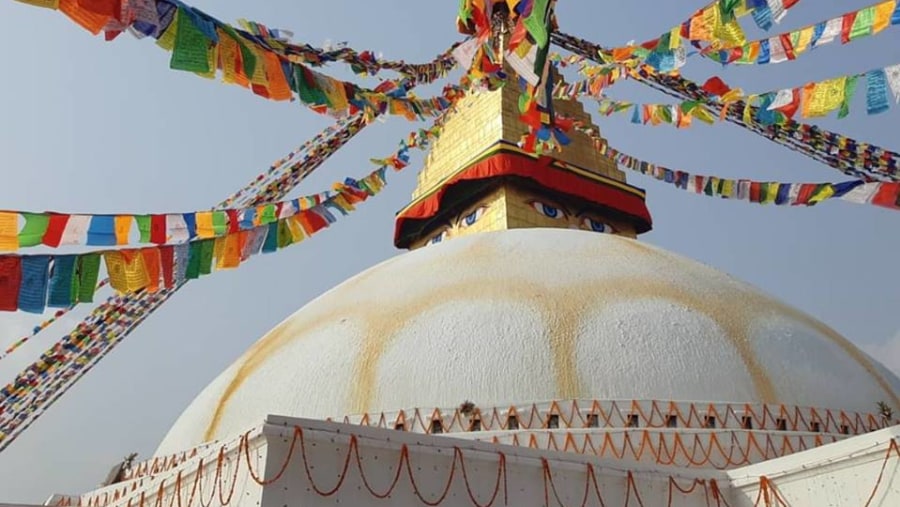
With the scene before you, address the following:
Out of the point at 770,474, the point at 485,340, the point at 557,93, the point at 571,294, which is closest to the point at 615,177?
the point at 557,93

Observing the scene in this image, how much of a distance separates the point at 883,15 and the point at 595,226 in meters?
5.30

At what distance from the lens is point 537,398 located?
571cm

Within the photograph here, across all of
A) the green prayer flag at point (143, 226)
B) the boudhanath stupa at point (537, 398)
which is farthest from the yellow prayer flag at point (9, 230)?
the boudhanath stupa at point (537, 398)

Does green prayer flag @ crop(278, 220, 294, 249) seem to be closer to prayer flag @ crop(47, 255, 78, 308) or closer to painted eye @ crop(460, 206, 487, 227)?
prayer flag @ crop(47, 255, 78, 308)

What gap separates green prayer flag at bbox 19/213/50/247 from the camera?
5336mm

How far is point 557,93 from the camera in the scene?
940cm

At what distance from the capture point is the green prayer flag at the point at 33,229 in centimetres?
534

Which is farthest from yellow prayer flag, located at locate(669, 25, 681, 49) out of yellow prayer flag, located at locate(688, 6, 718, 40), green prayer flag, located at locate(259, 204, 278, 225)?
green prayer flag, located at locate(259, 204, 278, 225)

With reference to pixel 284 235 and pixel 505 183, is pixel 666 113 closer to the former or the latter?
pixel 505 183

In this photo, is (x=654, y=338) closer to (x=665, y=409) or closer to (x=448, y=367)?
(x=665, y=409)

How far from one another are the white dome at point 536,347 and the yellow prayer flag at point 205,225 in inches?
49.3

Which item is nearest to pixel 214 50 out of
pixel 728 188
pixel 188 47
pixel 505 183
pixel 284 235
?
pixel 188 47

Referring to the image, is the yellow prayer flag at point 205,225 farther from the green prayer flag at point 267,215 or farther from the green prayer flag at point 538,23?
the green prayer flag at point 538,23

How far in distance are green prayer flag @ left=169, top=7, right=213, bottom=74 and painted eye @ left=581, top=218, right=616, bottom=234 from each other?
658 cm
